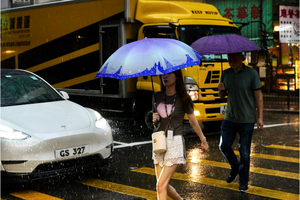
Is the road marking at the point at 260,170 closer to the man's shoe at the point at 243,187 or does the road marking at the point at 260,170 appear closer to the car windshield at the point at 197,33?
the man's shoe at the point at 243,187

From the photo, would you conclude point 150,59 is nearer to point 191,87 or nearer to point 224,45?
point 224,45

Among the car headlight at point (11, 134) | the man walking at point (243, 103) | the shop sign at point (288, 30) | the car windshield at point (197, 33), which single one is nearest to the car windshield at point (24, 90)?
the car headlight at point (11, 134)

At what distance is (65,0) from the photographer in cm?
1259

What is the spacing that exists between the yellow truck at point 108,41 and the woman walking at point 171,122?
18.3ft

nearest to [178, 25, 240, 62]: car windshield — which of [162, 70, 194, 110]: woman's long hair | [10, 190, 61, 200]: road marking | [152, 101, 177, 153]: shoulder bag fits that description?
[10, 190, 61, 200]: road marking

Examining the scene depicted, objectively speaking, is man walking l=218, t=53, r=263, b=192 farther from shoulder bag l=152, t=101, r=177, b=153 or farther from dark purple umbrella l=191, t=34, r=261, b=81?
shoulder bag l=152, t=101, r=177, b=153

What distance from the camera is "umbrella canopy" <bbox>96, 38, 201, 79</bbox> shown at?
412cm

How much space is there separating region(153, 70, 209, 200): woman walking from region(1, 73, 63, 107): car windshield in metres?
3.31

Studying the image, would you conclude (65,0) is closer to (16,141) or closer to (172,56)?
(16,141)

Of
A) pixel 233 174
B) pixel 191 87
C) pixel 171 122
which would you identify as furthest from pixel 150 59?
pixel 191 87

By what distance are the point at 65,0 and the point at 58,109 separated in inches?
257

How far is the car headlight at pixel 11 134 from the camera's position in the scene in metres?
5.89

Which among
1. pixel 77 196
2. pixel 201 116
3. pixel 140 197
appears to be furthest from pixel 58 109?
pixel 201 116

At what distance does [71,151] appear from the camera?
616cm
